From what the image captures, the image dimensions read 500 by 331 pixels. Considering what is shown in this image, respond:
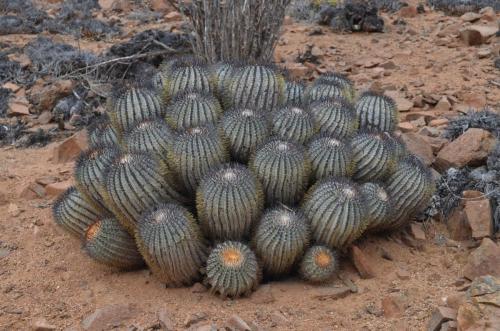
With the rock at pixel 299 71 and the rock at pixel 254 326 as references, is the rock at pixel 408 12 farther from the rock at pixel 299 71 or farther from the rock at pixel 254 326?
the rock at pixel 254 326

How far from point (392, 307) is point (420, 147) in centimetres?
177

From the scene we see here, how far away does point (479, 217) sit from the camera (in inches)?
157

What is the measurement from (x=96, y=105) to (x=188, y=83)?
114 inches

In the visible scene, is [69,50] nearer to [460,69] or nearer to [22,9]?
[22,9]

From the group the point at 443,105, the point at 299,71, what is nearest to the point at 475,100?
the point at 443,105

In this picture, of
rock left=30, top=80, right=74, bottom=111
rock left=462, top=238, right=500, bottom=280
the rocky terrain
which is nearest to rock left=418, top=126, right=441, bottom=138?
the rocky terrain

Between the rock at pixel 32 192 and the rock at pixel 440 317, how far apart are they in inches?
116

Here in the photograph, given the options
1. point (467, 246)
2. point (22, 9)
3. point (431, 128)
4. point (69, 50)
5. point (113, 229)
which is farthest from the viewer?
point (22, 9)

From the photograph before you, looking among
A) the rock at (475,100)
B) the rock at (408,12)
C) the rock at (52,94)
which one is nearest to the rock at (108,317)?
the rock at (475,100)

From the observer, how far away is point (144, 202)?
3.47m

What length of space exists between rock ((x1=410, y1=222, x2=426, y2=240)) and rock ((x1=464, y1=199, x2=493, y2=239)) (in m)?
0.27

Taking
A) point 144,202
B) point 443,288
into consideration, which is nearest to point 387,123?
point 443,288

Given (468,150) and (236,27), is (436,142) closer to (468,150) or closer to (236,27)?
(468,150)

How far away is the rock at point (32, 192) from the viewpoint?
484cm
